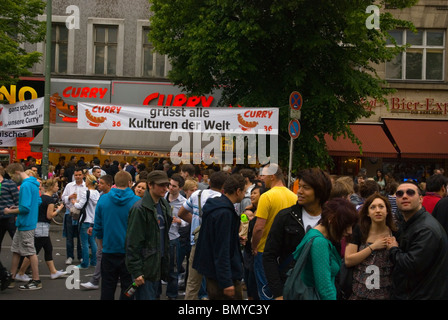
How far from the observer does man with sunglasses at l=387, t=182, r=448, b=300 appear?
4695 millimetres

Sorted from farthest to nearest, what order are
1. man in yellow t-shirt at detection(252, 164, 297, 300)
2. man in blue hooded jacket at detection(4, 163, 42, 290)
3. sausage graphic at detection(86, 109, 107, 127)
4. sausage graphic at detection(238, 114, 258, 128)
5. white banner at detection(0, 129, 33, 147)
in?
white banner at detection(0, 129, 33, 147) < sausage graphic at detection(238, 114, 258, 128) < sausage graphic at detection(86, 109, 107, 127) < man in blue hooded jacket at detection(4, 163, 42, 290) < man in yellow t-shirt at detection(252, 164, 297, 300)

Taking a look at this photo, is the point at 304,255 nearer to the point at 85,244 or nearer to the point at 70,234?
the point at 85,244

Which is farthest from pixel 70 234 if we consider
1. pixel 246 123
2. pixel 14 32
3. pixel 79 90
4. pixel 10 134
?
pixel 79 90

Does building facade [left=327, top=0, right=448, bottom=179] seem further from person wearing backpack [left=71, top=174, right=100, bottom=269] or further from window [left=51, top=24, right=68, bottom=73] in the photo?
person wearing backpack [left=71, top=174, right=100, bottom=269]

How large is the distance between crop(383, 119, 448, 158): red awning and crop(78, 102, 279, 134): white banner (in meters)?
12.0

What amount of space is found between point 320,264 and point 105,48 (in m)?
24.7

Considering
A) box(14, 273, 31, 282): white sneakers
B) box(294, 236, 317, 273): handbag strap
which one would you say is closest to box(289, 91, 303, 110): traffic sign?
box(14, 273, 31, 282): white sneakers

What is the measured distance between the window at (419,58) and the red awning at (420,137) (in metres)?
2.16

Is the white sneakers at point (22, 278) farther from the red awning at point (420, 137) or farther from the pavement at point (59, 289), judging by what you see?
the red awning at point (420, 137)

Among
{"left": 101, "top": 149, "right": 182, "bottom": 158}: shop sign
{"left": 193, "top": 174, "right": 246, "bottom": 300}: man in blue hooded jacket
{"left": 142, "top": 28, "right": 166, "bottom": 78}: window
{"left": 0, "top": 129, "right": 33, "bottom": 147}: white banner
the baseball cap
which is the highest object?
{"left": 142, "top": 28, "right": 166, "bottom": 78}: window

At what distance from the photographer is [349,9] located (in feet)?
59.0

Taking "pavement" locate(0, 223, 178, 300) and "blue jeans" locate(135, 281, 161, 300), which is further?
"pavement" locate(0, 223, 178, 300)

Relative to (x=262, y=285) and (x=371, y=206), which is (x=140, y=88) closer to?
(x=262, y=285)
